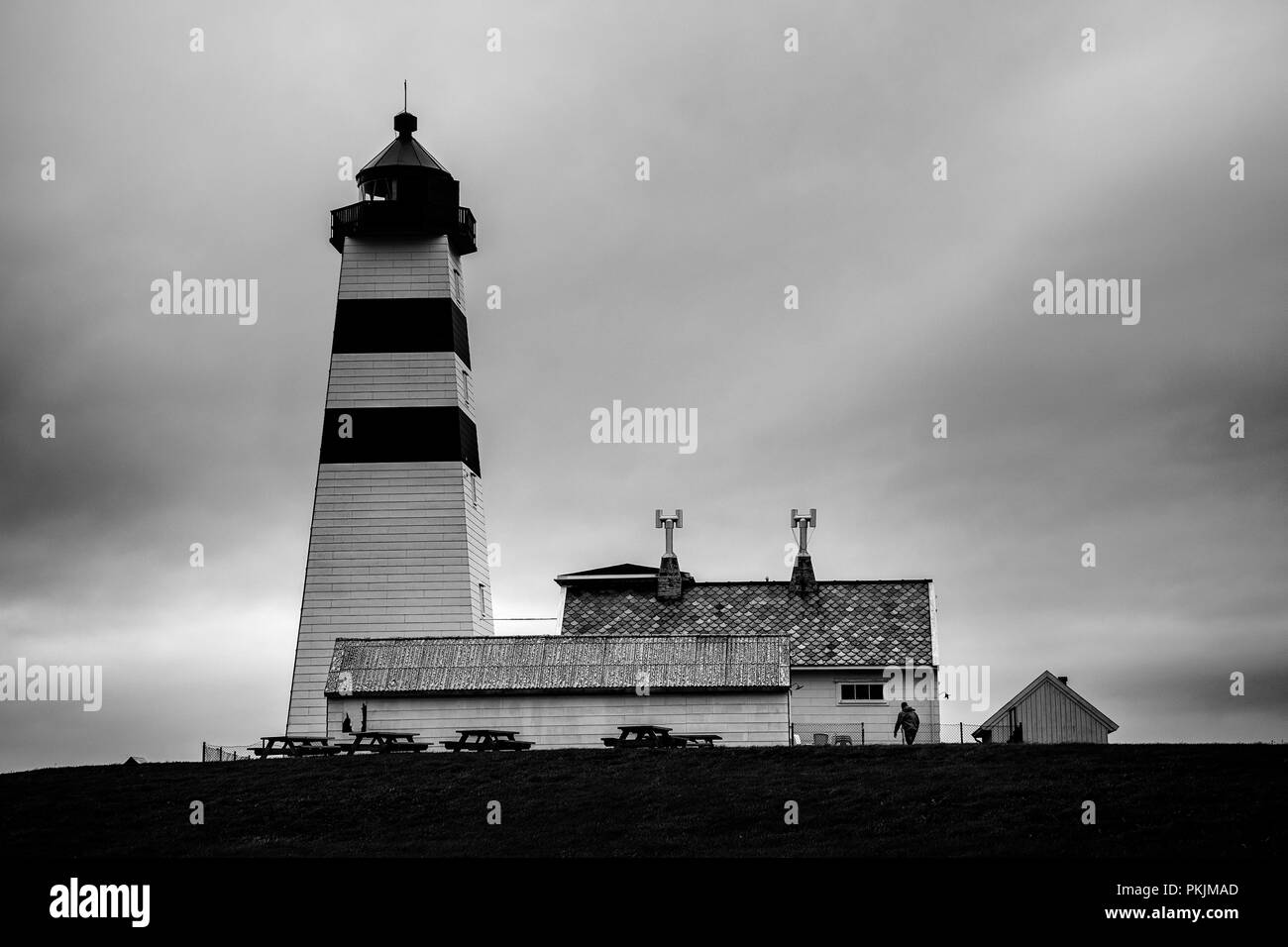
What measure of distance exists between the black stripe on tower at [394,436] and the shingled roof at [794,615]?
7139 millimetres

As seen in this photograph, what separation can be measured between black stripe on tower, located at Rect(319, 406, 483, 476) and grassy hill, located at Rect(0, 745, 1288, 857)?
10167 millimetres

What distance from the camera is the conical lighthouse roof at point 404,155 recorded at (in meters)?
52.2

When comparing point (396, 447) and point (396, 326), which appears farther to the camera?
point (396, 326)

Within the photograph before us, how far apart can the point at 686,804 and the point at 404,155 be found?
25201 mm

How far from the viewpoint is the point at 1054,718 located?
5066cm

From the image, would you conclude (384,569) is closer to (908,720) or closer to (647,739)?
(647,739)

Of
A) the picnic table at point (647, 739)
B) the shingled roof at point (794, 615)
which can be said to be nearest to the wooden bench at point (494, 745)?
the picnic table at point (647, 739)

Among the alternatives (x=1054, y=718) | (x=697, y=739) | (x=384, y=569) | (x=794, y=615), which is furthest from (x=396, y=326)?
(x=1054, y=718)

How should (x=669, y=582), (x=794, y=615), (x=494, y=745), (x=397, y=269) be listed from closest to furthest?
(x=494, y=745) < (x=397, y=269) < (x=794, y=615) < (x=669, y=582)

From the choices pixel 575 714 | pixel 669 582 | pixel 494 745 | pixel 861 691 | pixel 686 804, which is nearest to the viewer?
pixel 686 804

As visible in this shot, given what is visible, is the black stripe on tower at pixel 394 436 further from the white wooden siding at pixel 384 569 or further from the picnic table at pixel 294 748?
the picnic table at pixel 294 748

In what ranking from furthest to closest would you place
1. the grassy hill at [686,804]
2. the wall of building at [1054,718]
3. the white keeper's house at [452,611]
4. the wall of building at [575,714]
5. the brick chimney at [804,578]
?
1. the brick chimney at [804,578]
2. the wall of building at [1054,718]
3. the white keeper's house at [452,611]
4. the wall of building at [575,714]
5. the grassy hill at [686,804]

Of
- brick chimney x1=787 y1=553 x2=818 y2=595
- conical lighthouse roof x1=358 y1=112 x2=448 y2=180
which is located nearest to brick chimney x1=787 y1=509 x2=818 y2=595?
brick chimney x1=787 y1=553 x2=818 y2=595
